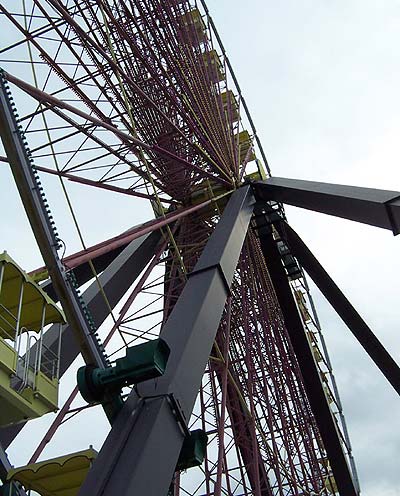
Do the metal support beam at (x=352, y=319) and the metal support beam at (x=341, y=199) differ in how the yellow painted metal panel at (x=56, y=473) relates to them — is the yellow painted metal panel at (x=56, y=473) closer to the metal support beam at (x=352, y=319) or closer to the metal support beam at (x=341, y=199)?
the metal support beam at (x=341, y=199)

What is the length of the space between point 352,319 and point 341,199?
3579mm

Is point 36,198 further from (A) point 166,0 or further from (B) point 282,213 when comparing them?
(A) point 166,0

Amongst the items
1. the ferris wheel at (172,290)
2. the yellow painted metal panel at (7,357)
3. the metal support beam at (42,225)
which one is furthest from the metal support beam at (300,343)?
the yellow painted metal panel at (7,357)

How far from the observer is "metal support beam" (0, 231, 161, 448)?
877 cm

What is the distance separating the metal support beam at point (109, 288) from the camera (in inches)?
345

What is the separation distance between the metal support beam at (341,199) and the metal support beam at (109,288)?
3.03 m

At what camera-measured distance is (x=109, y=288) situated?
11.7 metres

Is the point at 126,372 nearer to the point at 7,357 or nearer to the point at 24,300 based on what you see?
the point at 7,357

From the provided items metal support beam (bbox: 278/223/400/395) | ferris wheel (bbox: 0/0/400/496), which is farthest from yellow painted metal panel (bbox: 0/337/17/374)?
metal support beam (bbox: 278/223/400/395)

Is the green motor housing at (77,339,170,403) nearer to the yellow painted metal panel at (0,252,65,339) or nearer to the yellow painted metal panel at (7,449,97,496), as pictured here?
the yellow painted metal panel at (0,252,65,339)

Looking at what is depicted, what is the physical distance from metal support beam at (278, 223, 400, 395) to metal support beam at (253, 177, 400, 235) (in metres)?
1.56

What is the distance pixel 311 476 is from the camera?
623 inches

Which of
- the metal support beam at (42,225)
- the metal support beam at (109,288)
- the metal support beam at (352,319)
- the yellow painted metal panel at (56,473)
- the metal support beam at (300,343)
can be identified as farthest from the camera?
the metal support beam at (300,343)

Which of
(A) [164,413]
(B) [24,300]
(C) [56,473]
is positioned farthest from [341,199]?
(C) [56,473]
